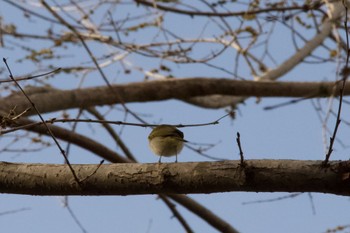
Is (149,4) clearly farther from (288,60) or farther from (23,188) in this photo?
(23,188)

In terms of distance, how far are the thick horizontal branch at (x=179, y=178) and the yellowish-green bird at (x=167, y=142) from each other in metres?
0.94

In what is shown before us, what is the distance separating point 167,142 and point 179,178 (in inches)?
41.2

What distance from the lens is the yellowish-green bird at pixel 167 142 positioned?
3.18 metres

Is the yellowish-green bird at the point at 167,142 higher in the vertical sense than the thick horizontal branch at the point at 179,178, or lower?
higher

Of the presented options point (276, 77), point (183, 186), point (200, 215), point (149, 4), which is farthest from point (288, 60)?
point (183, 186)

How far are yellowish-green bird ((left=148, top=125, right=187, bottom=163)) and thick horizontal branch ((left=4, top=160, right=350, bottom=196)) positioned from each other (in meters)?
0.94

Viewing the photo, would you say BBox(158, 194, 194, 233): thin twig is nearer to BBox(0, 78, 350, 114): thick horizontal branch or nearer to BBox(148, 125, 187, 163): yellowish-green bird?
BBox(0, 78, 350, 114): thick horizontal branch

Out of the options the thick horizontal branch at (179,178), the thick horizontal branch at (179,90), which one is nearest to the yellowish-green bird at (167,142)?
the thick horizontal branch at (179,178)

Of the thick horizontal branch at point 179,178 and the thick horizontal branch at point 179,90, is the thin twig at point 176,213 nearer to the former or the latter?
the thick horizontal branch at point 179,90

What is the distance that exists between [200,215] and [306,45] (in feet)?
9.78

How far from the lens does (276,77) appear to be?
665 cm

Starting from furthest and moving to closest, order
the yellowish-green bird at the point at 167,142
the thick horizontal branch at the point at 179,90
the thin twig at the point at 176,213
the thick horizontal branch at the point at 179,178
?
the thick horizontal branch at the point at 179,90
the thin twig at the point at 176,213
the yellowish-green bird at the point at 167,142
the thick horizontal branch at the point at 179,178

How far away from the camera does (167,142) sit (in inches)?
125

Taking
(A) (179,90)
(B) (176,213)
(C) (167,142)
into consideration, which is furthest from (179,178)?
(A) (179,90)
